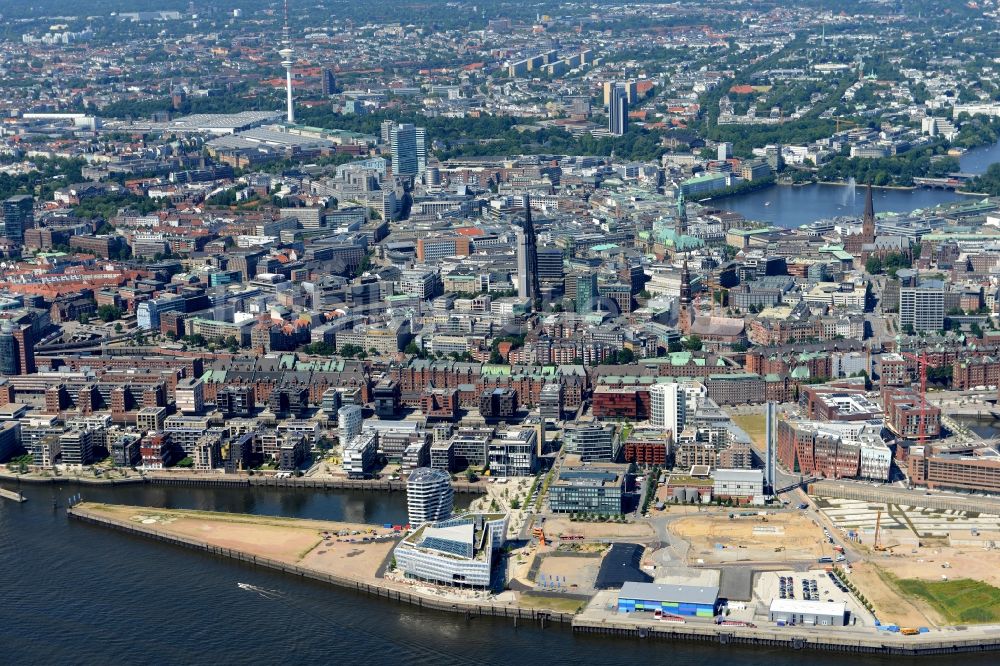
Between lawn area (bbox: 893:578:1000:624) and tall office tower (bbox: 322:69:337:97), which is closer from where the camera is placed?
lawn area (bbox: 893:578:1000:624)

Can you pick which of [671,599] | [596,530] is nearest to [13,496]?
[596,530]

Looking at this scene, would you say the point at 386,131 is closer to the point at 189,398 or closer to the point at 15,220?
the point at 15,220

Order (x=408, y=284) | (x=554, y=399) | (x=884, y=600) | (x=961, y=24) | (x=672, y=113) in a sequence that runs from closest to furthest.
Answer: (x=884, y=600) < (x=554, y=399) < (x=408, y=284) < (x=672, y=113) < (x=961, y=24)

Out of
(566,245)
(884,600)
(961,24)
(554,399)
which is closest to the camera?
(884,600)

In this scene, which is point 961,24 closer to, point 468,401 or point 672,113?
point 672,113

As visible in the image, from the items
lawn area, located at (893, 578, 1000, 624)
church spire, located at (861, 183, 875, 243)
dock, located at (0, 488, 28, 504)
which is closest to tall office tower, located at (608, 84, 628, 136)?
church spire, located at (861, 183, 875, 243)

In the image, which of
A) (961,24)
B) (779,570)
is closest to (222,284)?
(779,570)

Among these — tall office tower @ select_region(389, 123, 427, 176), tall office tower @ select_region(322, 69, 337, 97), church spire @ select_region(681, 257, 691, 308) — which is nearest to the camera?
church spire @ select_region(681, 257, 691, 308)

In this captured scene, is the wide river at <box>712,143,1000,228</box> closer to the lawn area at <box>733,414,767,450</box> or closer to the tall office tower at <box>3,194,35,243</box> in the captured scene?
the lawn area at <box>733,414,767,450</box>

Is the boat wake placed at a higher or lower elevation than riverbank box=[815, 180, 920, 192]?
lower
